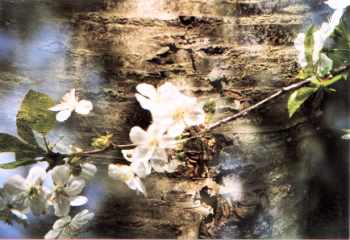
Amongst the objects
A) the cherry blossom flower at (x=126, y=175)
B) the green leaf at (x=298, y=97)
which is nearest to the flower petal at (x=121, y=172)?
the cherry blossom flower at (x=126, y=175)

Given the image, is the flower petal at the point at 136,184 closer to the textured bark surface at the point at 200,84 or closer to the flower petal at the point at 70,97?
the textured bark surface at the point at 200,84

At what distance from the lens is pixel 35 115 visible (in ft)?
2.10

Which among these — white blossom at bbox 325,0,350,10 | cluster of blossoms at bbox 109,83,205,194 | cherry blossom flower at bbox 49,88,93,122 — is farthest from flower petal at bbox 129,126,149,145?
white blossom at bbox 325,0,350,10

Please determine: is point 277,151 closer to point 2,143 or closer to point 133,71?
point 133,71

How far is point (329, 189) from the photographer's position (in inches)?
27.8

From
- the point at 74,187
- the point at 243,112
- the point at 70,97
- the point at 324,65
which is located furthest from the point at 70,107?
the point at 324,65

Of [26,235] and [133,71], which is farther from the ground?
[133,71]

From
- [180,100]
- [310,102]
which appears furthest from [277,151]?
[180,100]

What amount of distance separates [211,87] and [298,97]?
0.41 ft

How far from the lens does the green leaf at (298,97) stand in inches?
24.6

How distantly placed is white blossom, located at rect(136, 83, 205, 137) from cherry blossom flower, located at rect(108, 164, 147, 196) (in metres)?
0.08

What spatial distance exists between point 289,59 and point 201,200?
9.6 inches

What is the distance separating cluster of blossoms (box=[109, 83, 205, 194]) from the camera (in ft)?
1.91

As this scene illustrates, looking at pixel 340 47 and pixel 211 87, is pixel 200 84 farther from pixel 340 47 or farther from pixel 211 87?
pixel 340 47
